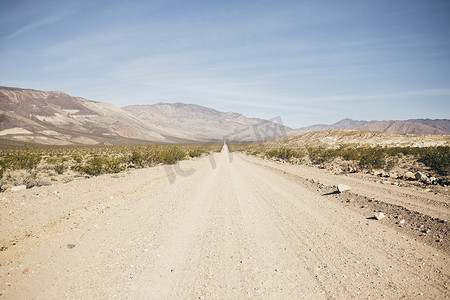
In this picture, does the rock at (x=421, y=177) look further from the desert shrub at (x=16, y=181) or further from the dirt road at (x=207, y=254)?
the desert shrub at (x=16, y=181)

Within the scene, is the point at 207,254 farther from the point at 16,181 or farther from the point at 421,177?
the point at 421,177

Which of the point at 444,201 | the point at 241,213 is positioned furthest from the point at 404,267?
the point at 444,201

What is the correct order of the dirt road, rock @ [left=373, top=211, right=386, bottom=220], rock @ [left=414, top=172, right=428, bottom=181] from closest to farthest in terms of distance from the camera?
the dirt road → rock @ [left=373, top=211, right=386, bottom=220] → rock @ [left=414, top=172, right=428, bottom=181]

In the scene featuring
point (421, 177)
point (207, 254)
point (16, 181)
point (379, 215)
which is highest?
point (421, 177)

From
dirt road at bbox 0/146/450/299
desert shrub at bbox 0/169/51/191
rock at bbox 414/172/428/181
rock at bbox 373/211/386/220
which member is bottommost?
dirt road at bbox 0/146/450/299

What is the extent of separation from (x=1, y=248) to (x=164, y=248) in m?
3.46

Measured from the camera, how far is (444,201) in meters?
8.55

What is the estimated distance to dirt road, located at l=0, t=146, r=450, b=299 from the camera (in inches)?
148

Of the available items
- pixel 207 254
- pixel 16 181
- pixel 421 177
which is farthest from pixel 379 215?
pixel 16 181

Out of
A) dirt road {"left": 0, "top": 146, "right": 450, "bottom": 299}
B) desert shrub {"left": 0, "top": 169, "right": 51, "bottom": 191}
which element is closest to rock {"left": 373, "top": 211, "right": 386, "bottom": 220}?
dirt road {"left": 0, "top": 146, "right": 450, "bottom": 299}

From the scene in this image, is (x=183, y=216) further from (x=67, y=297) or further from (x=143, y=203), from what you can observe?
(x=67, y=297)

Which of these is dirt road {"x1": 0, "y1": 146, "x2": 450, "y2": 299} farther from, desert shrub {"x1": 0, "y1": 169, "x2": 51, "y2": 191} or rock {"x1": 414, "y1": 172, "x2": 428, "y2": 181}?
rock {"x1": 414, "y1": 172, "x2": 428, "y2": 181}

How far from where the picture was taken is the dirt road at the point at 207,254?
148 inches

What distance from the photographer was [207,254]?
4.86m
